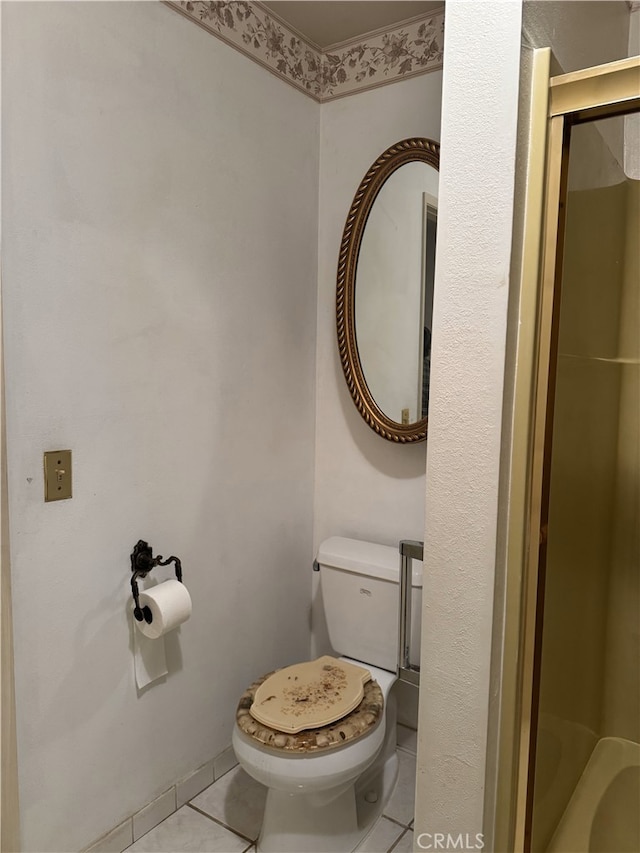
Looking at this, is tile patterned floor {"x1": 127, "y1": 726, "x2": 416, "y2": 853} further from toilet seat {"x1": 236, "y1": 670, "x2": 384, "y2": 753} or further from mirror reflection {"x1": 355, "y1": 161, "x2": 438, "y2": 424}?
mirror reflection {"x1": 355, "y1": 161, "x2": 438, "y2": 424}

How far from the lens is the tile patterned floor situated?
1.68 meters

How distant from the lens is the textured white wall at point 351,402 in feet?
6.80

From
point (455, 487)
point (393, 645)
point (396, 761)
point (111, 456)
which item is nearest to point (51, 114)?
point (111, 456)

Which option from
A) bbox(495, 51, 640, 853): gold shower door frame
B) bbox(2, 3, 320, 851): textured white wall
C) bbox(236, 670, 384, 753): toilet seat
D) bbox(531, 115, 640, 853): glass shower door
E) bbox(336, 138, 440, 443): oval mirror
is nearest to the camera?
bbox(495, 51, 640, 853): gold shower door frame

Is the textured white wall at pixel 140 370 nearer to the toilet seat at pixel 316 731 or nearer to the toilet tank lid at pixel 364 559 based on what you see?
the toilet tank lid at pixel 364 559

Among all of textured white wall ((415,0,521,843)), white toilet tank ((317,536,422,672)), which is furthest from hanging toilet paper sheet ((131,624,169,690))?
textured white wall ((415,0,521,843))

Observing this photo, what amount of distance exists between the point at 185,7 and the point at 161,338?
0.92m

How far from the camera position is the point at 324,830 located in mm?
1652

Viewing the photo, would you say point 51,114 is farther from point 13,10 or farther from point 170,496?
point 170,496

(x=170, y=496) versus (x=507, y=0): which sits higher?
(x=507, y=0)

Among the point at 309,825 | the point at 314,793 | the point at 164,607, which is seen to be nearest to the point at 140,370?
the point at 164,607

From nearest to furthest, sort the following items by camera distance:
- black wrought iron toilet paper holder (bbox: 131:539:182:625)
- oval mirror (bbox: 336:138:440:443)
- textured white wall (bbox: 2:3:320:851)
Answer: textured white wall (bbox: 2:3:320:851) < black wrought iron toilet paper holder (bbox: 131:539:182:625) < oval mirror (bbox: 336:138:440:443)

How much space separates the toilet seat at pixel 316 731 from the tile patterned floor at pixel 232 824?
1.29 ft

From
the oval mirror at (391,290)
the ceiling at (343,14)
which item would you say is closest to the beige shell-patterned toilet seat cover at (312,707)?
the oval mirror at (391,290)
